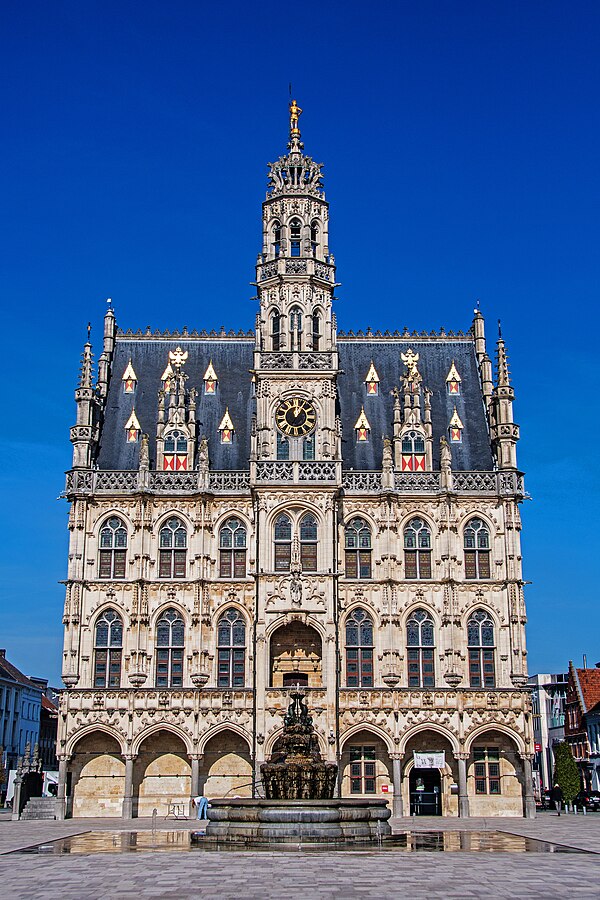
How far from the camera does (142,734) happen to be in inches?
2330

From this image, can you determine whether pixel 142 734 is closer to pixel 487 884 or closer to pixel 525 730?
pixel 525 730

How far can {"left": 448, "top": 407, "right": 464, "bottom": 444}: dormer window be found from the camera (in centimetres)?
6750

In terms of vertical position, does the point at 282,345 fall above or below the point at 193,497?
above

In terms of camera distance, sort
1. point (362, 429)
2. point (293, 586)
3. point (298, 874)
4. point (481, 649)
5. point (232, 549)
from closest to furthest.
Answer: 1. point (298, 874)
2. point (293, 586)
3. point (481, 649)
4. point (232, 549)
5. point (362, 429)

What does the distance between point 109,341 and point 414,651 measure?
93.1 ft

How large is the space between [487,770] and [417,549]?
513 inches

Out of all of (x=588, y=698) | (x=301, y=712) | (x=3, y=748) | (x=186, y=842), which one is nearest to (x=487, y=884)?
(x=186, y=842)

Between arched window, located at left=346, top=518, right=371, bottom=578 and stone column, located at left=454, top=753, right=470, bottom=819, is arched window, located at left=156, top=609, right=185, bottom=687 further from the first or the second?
stone column, located at left=454, top=753, right=470, bottom=819

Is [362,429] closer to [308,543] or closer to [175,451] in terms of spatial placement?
[308,543]

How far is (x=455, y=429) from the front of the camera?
2667 inches

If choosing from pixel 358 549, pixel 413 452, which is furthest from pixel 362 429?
pixel 358 549

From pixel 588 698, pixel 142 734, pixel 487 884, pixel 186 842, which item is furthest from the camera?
pixel 588 698

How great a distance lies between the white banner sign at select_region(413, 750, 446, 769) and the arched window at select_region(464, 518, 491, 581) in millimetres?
10264

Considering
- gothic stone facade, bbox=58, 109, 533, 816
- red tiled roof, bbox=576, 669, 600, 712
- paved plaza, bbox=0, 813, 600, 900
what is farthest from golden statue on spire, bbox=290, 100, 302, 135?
red tiled roof, bbox=576, 669, 600, 712
